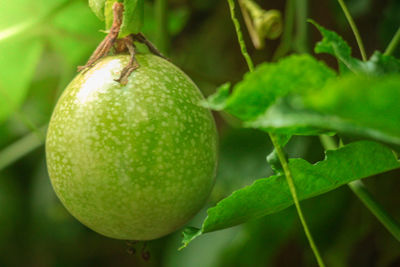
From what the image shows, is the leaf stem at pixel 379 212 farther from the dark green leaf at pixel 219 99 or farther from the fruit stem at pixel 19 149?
the fruit stem at pixel 19 149

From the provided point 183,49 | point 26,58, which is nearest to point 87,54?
point 26,58

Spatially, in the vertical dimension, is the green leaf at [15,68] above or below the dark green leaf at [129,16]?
below

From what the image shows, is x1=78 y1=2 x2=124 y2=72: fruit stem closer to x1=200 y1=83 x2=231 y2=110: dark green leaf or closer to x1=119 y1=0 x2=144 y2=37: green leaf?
x1=119 y1=0 x2=144 y2=37: green leaf

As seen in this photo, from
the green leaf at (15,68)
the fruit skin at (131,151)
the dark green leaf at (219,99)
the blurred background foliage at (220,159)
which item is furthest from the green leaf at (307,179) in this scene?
the green leaf at (15,68)

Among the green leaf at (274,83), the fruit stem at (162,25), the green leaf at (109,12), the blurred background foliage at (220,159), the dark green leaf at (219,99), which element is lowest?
the blurred background foliage at (220,159)

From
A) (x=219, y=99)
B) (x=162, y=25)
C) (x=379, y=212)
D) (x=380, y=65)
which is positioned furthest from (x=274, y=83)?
(x=162, y=25)

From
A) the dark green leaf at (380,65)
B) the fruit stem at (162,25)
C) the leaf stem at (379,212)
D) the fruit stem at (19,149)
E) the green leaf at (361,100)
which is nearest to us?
the green leaf at (361,100)
